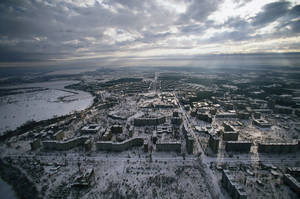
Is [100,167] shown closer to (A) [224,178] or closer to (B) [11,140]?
(A) [224,178]

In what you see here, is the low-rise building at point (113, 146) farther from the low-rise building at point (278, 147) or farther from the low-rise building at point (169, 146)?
the low-rise building at point (278, 147)

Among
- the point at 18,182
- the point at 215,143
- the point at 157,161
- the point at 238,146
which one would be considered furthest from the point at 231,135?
the point at 18,182

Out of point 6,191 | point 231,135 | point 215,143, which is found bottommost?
point 6,191

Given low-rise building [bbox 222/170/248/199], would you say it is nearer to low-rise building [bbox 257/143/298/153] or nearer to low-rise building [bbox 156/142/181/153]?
low-rise building [bbox 156/142/181/153]

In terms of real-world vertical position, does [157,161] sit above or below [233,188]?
below

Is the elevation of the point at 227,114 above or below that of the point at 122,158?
above

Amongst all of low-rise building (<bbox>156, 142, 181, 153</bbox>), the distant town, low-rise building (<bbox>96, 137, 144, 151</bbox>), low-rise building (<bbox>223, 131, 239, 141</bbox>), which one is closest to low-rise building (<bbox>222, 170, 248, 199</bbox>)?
the distant town

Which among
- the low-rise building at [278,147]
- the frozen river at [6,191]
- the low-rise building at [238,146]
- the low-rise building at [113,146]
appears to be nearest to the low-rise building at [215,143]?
the low-rise building at [238,146]

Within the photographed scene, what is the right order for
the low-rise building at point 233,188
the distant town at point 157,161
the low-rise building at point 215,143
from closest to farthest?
1. the low-rise building at point 233,188
2. the distant town at point 157,161
3. the low-rise building at point 215,143

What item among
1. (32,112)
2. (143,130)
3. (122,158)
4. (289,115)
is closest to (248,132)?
(289,115)

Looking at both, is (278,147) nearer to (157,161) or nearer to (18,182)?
(157,161)

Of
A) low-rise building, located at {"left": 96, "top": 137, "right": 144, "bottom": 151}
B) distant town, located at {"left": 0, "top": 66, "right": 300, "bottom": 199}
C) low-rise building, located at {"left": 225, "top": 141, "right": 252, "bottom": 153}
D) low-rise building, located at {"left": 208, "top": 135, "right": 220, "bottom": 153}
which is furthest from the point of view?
low-rise building, located at {"left": 96, "top": 137, "right": 144, "bottom": 151}
